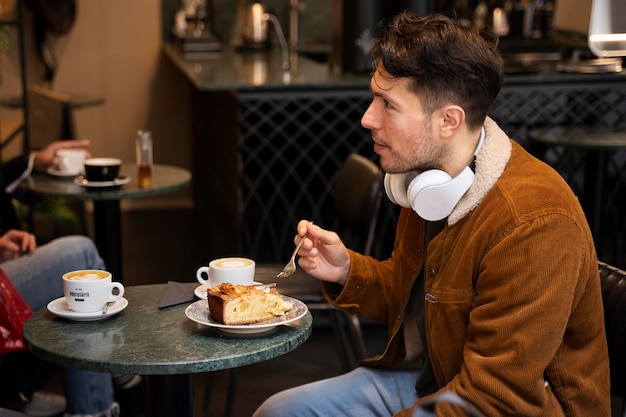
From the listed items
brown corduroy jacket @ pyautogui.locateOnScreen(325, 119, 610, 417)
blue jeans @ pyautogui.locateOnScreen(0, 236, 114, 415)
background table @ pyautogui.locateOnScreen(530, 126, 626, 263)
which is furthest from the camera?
background table @ pyautogui.locateOnScreen(530, 126, 626, 263)

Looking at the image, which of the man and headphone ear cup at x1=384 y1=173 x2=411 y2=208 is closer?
the man

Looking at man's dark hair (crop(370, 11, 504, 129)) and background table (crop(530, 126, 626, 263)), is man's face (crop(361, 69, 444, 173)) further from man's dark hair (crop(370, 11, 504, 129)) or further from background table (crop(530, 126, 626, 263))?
background table (crop(530, 126, 626, 263))

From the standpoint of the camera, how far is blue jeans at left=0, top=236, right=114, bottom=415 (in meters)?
2.71

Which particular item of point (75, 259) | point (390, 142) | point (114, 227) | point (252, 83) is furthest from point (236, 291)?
point (252, 83)

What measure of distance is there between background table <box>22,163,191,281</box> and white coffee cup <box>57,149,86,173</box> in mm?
46

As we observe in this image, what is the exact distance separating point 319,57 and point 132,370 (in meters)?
4.58

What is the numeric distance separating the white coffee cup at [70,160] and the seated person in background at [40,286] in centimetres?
29

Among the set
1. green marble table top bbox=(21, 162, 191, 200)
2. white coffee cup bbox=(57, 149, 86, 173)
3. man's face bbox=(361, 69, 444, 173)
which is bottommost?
green marble table top bbox=(21, 162, 191, 200)

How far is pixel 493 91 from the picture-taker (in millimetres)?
1813

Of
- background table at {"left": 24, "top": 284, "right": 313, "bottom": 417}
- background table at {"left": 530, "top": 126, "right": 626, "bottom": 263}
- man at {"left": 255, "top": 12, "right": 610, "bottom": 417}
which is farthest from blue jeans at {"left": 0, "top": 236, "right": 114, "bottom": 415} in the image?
background table at {"left": 530, "top": 126, "right": 626, "bottom": 263}

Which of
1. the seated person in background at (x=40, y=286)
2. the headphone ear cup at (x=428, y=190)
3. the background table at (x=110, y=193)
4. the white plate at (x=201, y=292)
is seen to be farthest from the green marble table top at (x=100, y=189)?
the headphone ear cup at (x=428, y=190)

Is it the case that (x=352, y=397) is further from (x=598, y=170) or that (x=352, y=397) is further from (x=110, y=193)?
A: (x=598, y=170)

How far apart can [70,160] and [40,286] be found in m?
0.60

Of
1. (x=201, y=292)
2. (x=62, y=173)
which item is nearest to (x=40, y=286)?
(x=62, y=173)
